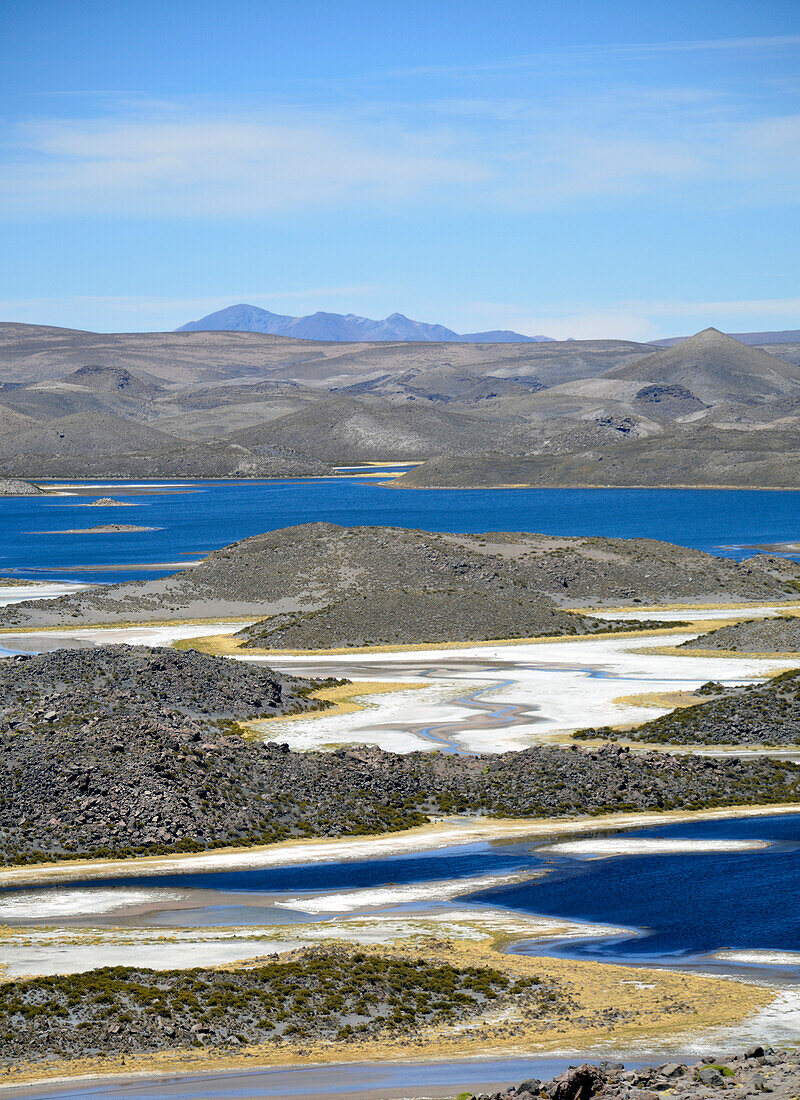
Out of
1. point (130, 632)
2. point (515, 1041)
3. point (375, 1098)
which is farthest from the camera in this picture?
point (130, 632)

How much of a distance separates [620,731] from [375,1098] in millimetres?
38296

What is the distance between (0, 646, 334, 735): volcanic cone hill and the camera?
57156 mm

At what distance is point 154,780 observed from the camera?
47875mm

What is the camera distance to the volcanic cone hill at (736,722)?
2395 inches

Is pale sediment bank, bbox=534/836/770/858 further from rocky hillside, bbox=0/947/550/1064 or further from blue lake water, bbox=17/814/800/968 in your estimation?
rocky hillside, bbox=0/947/550/1064

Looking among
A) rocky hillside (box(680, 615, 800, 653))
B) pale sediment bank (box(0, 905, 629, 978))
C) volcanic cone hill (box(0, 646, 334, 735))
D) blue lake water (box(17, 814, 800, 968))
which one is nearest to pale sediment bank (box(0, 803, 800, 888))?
blue lake water (box(17, 814, 800, 968))

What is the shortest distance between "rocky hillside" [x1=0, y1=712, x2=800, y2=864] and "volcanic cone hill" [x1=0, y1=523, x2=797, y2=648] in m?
40.3

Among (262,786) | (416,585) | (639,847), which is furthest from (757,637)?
(262,786)

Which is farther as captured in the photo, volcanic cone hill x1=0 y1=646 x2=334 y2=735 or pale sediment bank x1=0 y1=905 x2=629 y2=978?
volcanic cone hill x1=0 y1=646 x2=334 y2=735

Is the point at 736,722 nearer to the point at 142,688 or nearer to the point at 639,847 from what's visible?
the point at 639,847

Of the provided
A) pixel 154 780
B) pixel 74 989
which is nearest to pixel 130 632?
pixel 154 780

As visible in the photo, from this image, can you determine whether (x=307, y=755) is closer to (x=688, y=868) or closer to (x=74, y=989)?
(x=688, y=868)

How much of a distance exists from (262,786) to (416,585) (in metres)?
56.7

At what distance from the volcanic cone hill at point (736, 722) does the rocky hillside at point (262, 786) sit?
4.70 metres
